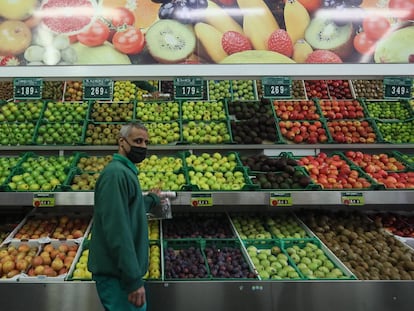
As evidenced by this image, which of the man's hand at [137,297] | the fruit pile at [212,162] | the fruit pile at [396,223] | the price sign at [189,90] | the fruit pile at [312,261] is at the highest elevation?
the price sign at [189,90]

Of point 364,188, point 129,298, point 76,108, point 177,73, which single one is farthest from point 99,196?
point 76,108

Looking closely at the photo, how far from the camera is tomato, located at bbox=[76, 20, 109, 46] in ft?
9.17

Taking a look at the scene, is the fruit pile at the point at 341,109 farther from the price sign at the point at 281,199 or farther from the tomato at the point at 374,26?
the tomato at the point at 374,26

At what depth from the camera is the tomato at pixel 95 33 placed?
279 centimetres

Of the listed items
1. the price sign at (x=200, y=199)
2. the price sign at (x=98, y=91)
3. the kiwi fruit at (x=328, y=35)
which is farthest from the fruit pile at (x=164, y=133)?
the kiwi fruit at (x=328, y=35)

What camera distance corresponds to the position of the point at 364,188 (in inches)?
142

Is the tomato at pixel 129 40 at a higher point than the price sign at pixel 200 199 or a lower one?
higher

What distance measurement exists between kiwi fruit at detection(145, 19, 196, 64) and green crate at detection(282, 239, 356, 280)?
211 cm

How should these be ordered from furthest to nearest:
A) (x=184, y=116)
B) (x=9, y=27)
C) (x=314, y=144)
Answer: (x=184, y=116), (x=314, y=144), (x=9, y=27)

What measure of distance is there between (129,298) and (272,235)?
201cm

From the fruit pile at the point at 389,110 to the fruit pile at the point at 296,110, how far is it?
814 mm

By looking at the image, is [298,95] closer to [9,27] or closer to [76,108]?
[76,108]

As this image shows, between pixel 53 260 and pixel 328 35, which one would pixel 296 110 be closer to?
pixel 328 35

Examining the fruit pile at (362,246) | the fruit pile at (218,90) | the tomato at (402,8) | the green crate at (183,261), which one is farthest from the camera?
the fruit pile at (218,90)
